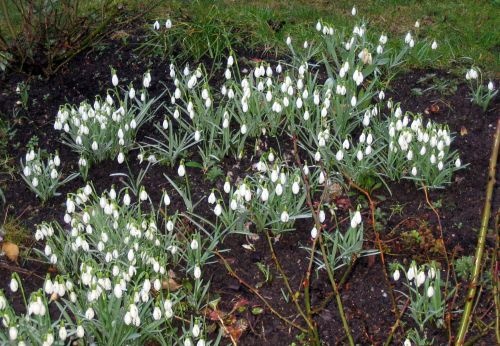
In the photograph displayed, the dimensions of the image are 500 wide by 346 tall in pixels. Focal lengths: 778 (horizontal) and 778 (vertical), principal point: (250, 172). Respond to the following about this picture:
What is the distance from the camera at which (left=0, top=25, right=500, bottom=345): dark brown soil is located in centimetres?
341

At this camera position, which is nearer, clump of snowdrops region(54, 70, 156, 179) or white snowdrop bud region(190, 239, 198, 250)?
white snowdrop bud region(190, 239, 198, 250)

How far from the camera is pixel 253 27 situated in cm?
546

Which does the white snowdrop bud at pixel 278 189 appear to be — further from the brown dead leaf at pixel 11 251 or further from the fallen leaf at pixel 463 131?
the fallen leaf at pixel 463 131

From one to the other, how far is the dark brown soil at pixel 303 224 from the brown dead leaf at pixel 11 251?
0.03 m

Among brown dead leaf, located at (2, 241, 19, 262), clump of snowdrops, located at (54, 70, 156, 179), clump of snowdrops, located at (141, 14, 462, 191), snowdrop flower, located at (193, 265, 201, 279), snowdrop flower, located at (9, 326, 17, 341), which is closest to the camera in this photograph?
snowdrop flower, located at (9, 326, 17, 341)

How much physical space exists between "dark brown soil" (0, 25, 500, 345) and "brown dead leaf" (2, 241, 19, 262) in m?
0.03

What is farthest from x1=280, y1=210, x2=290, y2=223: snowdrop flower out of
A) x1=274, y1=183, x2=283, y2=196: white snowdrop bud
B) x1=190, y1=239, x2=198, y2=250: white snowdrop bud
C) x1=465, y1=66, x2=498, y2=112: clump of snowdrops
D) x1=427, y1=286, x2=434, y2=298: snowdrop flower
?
x1=465, y1=66, x2=498, y2=112: clump of snowdrops

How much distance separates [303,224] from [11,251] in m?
1.43

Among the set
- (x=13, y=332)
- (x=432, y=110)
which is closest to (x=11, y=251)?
(x=13, y=332)

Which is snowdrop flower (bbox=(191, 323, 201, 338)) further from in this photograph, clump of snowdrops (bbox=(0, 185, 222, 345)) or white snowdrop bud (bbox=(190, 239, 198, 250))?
white snowdrop bud (bbox=(190, 239, 198, 250))

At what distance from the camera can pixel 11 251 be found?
374cm

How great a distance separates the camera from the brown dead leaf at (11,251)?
3.74 m

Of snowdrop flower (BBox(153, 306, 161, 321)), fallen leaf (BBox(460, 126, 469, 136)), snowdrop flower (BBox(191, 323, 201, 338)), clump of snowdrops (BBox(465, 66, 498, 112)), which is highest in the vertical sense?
Answer: snowdrop flower (BBox(153, 306, 161, 321))

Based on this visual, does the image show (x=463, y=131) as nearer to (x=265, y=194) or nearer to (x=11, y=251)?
(x=265, y=194)
